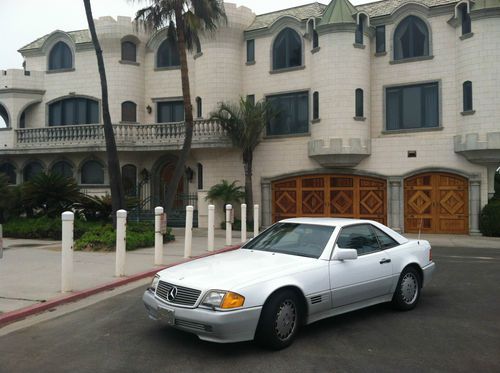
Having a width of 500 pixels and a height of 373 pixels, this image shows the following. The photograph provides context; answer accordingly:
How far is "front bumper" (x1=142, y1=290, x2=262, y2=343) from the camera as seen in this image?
16.0ft

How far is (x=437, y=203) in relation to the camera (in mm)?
20062

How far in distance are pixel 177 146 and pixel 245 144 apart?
11.4ft

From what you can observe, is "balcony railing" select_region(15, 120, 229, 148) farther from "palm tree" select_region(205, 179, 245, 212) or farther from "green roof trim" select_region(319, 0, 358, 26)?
"green roof trim" select_region(319, 0, 358, 26)

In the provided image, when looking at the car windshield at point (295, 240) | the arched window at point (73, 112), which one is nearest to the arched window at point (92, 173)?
the arched window at point (73, 112)

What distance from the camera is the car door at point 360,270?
5927 mm

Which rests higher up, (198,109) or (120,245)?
(198,109)

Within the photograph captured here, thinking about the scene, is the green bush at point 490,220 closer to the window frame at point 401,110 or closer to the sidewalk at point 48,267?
the window frame at point 401,110

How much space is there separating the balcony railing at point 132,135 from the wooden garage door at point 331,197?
3.74 metres

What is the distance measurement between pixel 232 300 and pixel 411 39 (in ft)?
62.6

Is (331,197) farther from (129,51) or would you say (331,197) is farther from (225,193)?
(129,51)

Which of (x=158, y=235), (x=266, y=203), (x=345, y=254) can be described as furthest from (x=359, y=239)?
(x=266, y=203)

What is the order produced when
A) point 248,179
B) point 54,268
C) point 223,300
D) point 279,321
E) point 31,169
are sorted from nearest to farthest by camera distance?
point 223,300
point 279,321
point 54,268
point 248,179
point 31,169

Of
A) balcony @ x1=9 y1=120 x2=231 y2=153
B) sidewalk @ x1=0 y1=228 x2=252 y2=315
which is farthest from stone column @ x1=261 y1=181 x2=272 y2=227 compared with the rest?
sidewalk @ x1=0 y1=228 x2=252 y2=315

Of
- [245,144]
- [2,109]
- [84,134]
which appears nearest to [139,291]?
[245,144]
